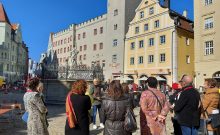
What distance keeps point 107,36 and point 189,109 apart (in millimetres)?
42923

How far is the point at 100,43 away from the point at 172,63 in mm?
19048

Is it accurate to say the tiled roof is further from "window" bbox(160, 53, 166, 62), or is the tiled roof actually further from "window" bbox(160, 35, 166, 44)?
"window" bbox(160, 53, 166, 62)

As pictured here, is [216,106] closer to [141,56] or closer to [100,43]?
[141,56]

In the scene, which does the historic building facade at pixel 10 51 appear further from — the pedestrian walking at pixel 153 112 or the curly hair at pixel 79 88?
the pedestrian walking at pixel 153 112

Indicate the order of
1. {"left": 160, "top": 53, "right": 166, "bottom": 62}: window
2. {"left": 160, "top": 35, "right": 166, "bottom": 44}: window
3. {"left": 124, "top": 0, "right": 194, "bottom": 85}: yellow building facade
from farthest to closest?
{"left": 160, "top": 35, "right": 166, "bottom": 44}: window < {"left": 160, "top": 53, "right": 166, "bottom": 62}: window < {"left": 124, "top": 0, "right": 194, "bottom": 85}: yellow building facade

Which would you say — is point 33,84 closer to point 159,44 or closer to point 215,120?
point 215,120

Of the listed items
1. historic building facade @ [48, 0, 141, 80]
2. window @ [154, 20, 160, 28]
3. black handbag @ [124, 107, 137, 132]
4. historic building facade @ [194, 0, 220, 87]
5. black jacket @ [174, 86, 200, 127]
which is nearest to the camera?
black handbag @ [124, 107, 137, 132]

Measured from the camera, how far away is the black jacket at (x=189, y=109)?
636cm

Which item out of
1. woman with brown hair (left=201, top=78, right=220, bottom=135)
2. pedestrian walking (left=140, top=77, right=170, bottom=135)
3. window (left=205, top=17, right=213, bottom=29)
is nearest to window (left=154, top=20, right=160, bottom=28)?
window (left=205, top=17, right=213, bottom=29)

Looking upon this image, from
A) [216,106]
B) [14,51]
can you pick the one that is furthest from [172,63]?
[14,51]

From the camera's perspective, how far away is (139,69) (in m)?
41.8

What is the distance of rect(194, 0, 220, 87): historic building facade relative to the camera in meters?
31.3

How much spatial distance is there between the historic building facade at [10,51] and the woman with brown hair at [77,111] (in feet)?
206

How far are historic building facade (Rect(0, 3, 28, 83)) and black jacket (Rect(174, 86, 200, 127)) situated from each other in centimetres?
6274
